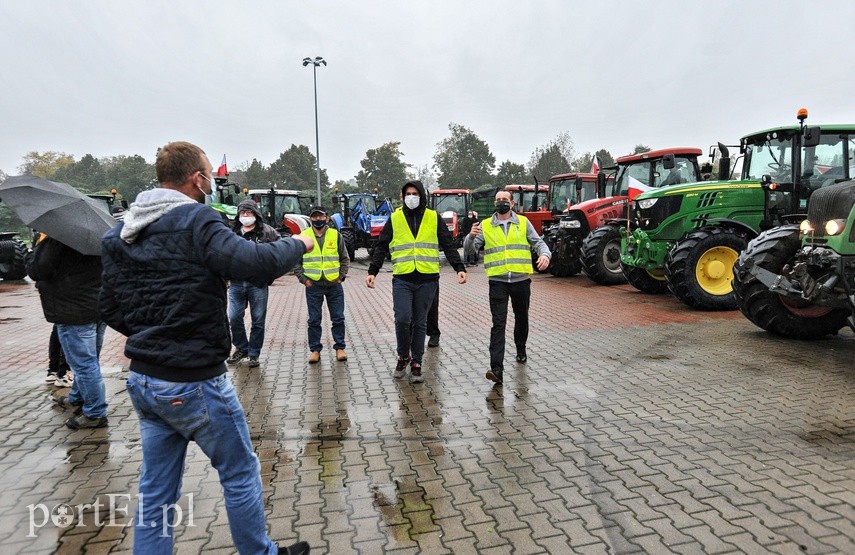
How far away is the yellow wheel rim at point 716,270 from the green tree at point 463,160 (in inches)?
2217

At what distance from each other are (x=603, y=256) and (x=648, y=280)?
66.2 inches

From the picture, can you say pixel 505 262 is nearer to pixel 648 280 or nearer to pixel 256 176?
pixel 648 280

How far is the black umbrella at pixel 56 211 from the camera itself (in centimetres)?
409

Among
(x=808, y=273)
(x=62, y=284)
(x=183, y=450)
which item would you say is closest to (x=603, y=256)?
(x=808, y=273)

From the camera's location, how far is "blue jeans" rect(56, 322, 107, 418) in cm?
464

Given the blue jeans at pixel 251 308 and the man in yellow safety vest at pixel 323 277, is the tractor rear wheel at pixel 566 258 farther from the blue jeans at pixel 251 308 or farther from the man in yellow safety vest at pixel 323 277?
the blue jeans at pixel 251 308

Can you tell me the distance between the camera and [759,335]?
7305mm

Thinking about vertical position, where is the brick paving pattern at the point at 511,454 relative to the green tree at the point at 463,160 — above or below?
below

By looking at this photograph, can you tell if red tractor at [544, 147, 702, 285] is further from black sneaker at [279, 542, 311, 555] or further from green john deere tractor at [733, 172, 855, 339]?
black sneaker at [279, 542, 311, 555]

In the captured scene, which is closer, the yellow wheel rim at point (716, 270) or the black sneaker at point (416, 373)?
the black sneaker at point (416, 373)

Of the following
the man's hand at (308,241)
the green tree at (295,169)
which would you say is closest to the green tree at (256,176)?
the green tree at (295,169)

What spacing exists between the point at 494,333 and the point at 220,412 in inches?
144

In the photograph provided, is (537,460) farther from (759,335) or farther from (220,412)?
(759,335)

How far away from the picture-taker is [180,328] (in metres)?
2.36
